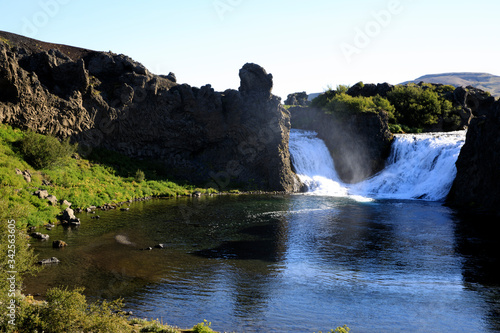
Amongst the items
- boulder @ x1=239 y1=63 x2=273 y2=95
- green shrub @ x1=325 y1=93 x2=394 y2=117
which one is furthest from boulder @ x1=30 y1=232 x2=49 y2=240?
green shrub @ x1=325 y1=93 x2=394 y2=117

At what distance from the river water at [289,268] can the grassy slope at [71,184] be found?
3.97 m

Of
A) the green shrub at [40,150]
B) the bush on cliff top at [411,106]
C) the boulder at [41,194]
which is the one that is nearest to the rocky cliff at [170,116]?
the green shrub at [40,150]

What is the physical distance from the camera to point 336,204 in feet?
187

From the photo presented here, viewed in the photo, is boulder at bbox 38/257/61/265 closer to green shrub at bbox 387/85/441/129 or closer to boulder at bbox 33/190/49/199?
boulder at bbox 33/190/49/199

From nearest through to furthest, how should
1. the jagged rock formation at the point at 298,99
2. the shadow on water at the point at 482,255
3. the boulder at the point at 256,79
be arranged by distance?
the shadow on water at the point at 482,255, the boulder at the point at 256,79, the jagged rock formation at the point at 298,99

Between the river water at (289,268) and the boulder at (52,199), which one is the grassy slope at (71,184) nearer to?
the boulder at (52,199)

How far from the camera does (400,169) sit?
72000 mm

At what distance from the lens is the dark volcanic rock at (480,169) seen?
49906mm

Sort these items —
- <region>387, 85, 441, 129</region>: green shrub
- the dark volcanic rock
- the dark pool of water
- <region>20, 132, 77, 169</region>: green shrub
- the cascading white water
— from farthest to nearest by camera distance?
<region>387, 85, 441, 129</region>: green shrub < the cascading white water < the dark volcanic rock < <region>20, 132, 77, 169</region>: green shrub < the dark pool of water

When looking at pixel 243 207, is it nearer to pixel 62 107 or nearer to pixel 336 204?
pixel 336 204

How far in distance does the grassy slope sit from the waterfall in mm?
24717

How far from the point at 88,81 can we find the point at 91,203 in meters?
21.8

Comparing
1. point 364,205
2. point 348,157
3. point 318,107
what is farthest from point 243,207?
point 318,107

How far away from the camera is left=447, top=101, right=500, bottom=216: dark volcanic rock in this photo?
4991 centimetres
